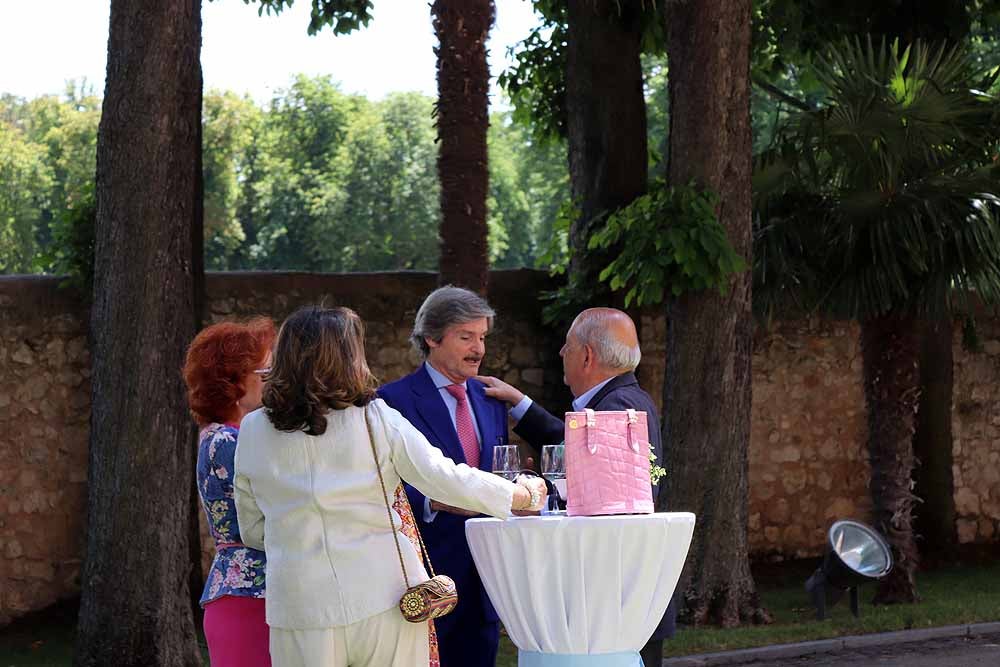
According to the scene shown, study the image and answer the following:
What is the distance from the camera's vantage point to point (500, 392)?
536cm

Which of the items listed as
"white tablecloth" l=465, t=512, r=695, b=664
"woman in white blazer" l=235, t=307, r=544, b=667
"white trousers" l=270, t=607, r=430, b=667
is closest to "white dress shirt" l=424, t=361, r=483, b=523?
"white tablecloth" l=465, t=512, r=695, b=664

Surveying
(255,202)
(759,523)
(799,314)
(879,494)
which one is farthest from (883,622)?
(255,202)

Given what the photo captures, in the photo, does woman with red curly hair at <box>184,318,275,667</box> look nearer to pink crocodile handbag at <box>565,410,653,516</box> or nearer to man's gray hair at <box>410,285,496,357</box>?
man's gray hair at <box>410,285,496,357</box>

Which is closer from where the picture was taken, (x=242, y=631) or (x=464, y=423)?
(x=242, y=631)

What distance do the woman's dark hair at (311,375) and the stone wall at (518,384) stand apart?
690 centimetres

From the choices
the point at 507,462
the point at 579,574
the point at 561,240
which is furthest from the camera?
the point at 561,240

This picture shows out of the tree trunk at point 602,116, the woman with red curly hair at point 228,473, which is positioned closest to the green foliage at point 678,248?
the tree trunk at point 602,116

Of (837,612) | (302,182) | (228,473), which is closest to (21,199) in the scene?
(302,182)

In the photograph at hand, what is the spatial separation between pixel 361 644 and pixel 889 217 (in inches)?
302

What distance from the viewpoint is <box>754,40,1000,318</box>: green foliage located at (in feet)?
35.0

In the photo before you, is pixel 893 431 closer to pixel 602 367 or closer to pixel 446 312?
pixel 602 367

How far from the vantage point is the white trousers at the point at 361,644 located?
13.0 feet

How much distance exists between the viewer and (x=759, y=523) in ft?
44.4

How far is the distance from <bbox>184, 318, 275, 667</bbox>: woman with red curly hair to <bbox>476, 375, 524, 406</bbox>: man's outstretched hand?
107cm
